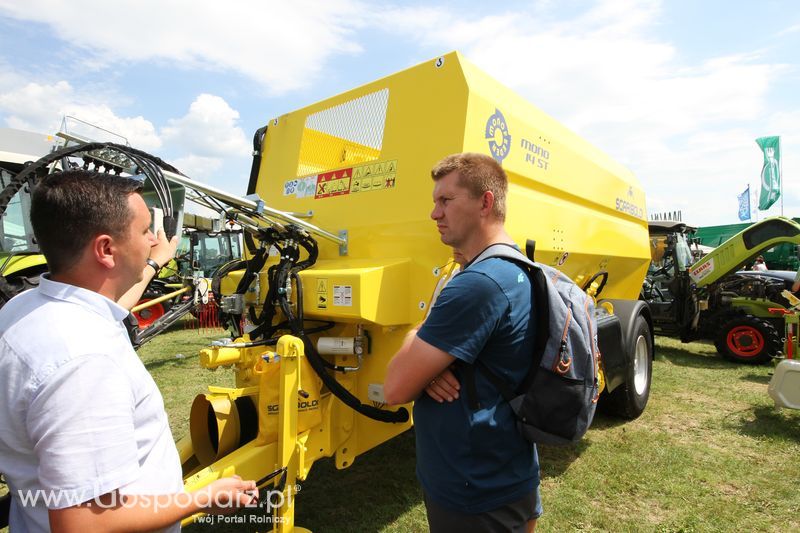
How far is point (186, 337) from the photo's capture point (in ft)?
31.9

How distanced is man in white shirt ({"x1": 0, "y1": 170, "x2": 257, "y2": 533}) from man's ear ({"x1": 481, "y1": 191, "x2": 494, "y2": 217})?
1005 millimetres

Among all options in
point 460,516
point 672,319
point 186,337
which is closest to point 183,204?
point 460,516

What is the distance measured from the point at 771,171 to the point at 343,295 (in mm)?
27348

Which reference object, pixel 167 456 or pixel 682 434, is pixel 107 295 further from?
pixel 682 434

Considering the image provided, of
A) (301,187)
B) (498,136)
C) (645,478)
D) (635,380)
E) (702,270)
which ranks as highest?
(498,136)

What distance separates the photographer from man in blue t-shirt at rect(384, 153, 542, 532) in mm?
1373

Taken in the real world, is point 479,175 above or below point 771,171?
below

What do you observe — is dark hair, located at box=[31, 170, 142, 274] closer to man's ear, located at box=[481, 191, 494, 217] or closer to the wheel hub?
man's ear, located at box=[481, 191, 494, 217]

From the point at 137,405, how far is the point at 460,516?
39.3 inches

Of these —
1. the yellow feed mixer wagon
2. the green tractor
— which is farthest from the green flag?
the yellow feed mixer wagon

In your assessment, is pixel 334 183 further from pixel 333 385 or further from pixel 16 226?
pixel 16 226

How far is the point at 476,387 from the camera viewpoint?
1.44 m

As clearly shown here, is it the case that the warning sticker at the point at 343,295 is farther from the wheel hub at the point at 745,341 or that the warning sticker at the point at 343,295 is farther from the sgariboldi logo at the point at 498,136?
the wheel hub at the point at 745,341

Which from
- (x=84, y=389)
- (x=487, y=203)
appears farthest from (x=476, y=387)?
(x=84, y=389)
